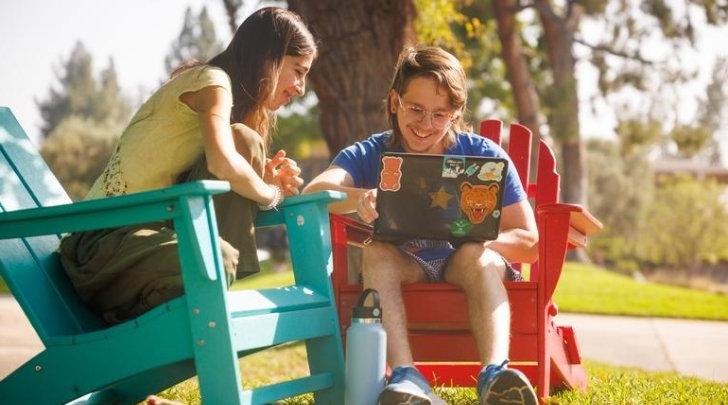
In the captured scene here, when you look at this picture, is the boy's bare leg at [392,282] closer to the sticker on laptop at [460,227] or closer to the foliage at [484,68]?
the sticker on laptop at [460,227]

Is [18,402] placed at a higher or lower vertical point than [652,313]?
higher

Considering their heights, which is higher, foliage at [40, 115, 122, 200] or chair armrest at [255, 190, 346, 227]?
chair armrest at [255, 190, 346, 227]

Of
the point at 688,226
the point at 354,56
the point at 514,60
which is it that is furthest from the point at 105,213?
the point at 688,226

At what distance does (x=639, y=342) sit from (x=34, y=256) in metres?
4.62

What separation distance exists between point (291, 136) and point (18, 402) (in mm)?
17550

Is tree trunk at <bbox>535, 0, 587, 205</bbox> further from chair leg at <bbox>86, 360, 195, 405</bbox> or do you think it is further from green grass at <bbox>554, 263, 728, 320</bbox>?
chair leg at <bbox>86, 360, 195, 405</bbox>

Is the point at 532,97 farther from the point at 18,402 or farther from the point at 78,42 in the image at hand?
the point at 78,42

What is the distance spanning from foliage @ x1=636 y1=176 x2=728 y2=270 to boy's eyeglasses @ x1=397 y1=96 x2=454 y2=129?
31.7m

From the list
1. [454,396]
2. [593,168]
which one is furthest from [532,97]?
[593,168]

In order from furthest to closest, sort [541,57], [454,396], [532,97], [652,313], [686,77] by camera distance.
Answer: [541,57] < [686,77] < [532,97] < [652,313] < [454,396]

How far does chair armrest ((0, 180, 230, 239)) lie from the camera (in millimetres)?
2268

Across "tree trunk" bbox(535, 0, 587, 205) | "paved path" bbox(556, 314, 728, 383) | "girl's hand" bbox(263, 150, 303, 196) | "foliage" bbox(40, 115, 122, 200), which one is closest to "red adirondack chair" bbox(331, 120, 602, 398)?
"girl's hand" bbox(263, 150, 303, 196)

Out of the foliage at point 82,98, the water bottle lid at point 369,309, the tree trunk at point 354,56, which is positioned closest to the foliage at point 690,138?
the tree trunk at point 354,56

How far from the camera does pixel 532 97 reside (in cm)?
1541
